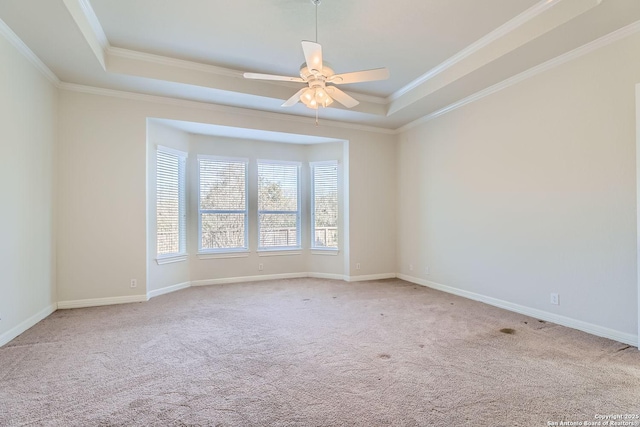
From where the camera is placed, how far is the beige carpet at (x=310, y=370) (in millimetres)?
1928

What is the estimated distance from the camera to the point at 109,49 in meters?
3.74

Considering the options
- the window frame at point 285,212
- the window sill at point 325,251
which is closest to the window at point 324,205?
the window sill at point 325,251

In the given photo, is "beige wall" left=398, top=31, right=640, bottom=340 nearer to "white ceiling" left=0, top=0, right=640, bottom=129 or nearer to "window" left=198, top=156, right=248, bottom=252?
"white ceiling" left=0, top=0, right=640, bottom=129

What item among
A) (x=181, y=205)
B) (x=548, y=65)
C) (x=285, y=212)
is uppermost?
(x=548, y=65)

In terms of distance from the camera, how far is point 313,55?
2.66 m

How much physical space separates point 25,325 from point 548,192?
593cm

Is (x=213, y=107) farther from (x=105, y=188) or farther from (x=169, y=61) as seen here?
(x=105, y=188)

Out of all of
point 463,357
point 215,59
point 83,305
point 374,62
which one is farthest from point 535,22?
point 83,305

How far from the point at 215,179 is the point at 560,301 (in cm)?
540

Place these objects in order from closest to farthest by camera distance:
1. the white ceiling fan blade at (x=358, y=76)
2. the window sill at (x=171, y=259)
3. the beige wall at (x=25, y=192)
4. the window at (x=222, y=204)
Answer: the white ceiling fan blade at (x=358, y=76) < the beige wall at (x=25, y=192) < the window sill at (x=171, y=259) < the window at (x=222, y=204)

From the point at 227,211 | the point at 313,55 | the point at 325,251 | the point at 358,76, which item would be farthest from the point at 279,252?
the point at 313,55

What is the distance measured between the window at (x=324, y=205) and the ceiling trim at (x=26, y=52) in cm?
413

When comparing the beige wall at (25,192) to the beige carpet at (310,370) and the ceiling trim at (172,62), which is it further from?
the ceiling trim at (172,62)

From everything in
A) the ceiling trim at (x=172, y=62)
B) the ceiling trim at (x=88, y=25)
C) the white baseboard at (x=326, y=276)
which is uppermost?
the ceiling trim at (x=172, y=62)
